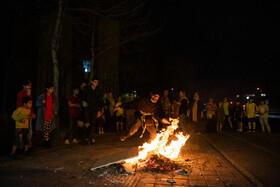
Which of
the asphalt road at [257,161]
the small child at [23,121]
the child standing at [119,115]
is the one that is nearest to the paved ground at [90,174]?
the asphalt road at [257,161]

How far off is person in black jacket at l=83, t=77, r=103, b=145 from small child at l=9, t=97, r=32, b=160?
184 cm

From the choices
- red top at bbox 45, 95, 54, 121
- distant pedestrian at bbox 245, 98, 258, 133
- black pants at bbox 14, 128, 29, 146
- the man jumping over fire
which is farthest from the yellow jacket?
distant pedestrian at bbox 245, 98, 258, 133

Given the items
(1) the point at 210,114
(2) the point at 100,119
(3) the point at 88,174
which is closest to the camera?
(3) the point at 88,174

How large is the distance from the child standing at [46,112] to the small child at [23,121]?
72 cm

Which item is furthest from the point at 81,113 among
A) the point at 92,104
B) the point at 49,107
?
the point at 49,107

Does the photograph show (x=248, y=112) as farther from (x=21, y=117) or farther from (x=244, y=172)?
(x=21, y=117)

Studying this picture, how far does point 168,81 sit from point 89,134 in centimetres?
2463

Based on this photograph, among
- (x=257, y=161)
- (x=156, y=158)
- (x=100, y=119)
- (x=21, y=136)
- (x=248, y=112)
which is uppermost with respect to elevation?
(x=248, y=112)

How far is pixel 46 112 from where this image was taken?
24.5ft

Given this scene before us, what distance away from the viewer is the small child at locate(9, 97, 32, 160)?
6258 millimetres

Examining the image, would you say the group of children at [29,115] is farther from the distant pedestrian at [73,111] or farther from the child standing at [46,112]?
the distant pedestrian at [73,111]

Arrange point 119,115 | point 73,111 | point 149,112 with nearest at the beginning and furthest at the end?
point 149,112 < point 73,111 < point 119,115

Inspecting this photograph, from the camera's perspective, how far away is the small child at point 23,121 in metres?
6.26

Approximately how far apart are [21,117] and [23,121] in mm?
124
